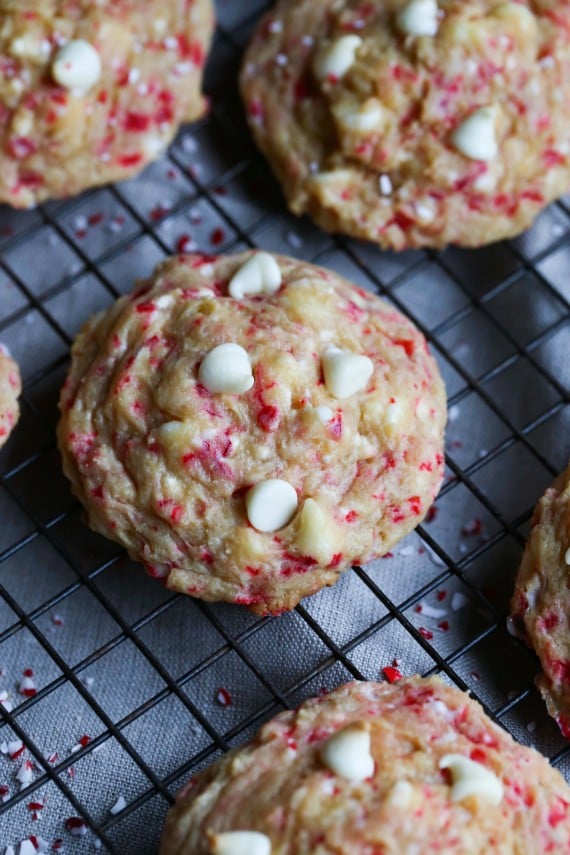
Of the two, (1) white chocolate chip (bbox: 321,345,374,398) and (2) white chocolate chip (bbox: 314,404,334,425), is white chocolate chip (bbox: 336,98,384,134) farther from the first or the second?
(2) white chocolate chip (bbox: 314,404,334,425)

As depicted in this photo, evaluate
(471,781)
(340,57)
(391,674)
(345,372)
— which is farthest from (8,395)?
(471,781)

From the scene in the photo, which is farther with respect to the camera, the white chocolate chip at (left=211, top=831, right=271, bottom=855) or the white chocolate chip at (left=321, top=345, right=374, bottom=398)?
the white chocolate chip at (left=321, top=345, right=374, bottom=398)

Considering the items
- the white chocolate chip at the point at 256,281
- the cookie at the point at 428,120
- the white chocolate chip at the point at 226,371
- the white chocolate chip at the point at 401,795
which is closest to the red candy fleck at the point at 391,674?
the white chocolate chip at the point at 401,795

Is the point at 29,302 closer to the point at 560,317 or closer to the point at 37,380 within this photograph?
the point at 37,380

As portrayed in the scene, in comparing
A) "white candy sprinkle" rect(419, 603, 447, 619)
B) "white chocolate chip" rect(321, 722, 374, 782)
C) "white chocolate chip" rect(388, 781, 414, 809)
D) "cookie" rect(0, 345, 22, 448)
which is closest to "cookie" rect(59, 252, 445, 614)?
"cookie" rect(0, 345, 22, 448)

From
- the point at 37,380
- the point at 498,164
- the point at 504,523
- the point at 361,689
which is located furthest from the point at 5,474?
the point at 498,164

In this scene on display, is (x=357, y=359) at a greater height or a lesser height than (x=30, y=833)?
greater

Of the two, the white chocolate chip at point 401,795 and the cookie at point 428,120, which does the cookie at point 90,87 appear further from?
the white chocolate chip at point 401,795
